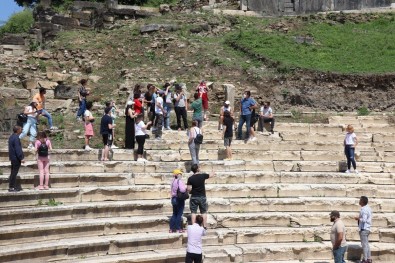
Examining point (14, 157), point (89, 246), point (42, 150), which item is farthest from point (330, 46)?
point (89, 246)

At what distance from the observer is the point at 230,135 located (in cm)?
1666

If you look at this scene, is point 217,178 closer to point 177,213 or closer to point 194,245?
point 177,213

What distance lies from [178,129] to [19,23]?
26090 mm

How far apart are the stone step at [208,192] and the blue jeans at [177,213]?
1.70 m

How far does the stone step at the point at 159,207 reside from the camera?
1289 cm

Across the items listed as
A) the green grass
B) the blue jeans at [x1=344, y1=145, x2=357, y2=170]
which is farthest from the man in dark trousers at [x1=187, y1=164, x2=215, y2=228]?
the green grass

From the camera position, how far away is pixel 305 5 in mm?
34594

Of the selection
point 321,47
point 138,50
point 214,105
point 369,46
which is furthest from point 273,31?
point 214,105

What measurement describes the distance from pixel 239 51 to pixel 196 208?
49.5ft

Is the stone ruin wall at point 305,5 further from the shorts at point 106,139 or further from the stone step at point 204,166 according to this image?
the shorts at point 106,139

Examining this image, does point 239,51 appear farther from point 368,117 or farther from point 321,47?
point 368,117

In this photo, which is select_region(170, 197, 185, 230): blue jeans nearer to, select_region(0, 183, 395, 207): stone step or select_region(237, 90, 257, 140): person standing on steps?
select_region(0, 183, 395, 207): stone step

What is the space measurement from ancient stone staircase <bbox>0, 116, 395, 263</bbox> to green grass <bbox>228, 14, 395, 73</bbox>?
24.8 ft

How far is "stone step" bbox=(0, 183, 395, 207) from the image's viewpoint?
13578 mm
